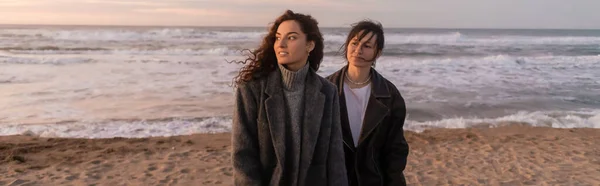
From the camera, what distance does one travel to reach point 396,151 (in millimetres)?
2180

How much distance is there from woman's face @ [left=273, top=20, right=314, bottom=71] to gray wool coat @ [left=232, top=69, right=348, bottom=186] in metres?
0.06

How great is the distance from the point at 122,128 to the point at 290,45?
649 cm

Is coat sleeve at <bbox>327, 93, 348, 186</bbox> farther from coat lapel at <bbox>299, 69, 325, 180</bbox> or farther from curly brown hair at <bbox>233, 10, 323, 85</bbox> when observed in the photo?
curly brown hair at <bbox>233, 10, 323, 85</bbox>

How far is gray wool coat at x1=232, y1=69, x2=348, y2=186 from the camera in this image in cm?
172

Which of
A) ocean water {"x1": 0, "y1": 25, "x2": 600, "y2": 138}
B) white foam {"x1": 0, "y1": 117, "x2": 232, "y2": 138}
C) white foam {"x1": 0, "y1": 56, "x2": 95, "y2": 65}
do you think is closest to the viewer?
white foam {"x1": 0, "y1": 117, "x2": 232, "y2": 138}

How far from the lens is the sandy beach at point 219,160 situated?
515 cm

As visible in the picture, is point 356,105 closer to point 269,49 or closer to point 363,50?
point 363,50

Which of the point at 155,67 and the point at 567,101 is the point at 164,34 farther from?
the point at 567,101

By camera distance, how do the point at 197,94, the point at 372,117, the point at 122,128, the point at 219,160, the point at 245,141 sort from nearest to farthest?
the point at 245,141 < the point at 372,117 < the point at 219,160 < the point at 122,128 < the point at 197,94

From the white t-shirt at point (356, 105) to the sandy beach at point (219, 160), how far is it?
10.0 ft

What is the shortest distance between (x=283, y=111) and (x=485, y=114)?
8.41 m

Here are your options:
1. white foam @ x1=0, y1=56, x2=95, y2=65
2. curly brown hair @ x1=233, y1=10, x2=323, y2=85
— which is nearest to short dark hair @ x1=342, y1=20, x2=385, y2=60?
curly brown hair @ x1=233, y1=10, x2=323, y2=85

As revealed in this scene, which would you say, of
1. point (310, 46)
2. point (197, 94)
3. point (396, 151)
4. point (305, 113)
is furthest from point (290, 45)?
point (197, 94)

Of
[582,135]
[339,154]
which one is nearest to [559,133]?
[582,135]
